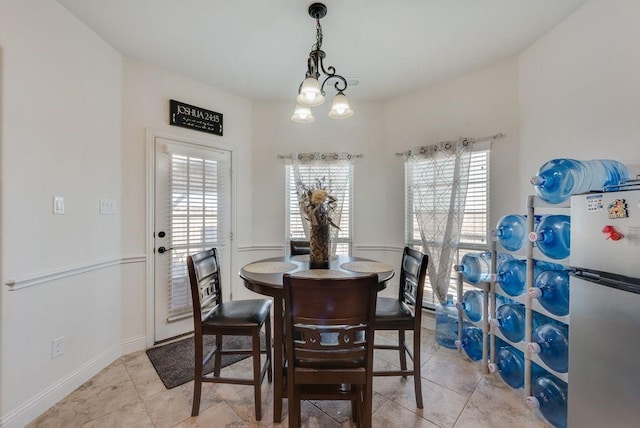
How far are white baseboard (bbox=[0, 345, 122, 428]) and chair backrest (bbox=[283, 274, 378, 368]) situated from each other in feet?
5.48

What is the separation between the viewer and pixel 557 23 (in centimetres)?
198

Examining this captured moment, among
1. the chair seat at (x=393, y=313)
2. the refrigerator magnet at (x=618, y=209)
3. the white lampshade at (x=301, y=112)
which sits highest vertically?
the white lampshade at (x=301, y=112)

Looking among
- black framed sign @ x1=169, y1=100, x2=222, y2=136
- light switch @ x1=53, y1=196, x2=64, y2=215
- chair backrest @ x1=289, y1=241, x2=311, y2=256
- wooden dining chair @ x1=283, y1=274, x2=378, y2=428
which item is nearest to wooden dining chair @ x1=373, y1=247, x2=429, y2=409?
wooden dining chair @ x1=283, y1=274, x2=378, y2=428

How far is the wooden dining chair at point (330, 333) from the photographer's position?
1210 millimetres

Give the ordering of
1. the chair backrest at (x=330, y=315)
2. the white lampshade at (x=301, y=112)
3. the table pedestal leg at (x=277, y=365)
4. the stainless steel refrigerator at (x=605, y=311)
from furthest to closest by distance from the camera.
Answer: the white lampshade at (x=301, y=112) < the table pedestal leg at (x=277, y=365) < the chair backrest at (x=330, y=315) < the stainless steel refrigerator at (x=605, y=311)

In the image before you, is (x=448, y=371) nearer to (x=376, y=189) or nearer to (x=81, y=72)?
(x=376, y=189)

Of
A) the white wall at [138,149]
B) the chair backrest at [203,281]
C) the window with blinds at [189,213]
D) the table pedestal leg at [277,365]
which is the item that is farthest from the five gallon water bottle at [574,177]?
the white wall at [138,149]

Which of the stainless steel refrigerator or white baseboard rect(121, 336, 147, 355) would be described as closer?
the stainless steel refrigerator

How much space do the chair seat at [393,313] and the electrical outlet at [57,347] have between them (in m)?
2.15

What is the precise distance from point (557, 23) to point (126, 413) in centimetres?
400

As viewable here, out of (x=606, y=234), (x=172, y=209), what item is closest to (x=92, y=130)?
(x=172, y=209)

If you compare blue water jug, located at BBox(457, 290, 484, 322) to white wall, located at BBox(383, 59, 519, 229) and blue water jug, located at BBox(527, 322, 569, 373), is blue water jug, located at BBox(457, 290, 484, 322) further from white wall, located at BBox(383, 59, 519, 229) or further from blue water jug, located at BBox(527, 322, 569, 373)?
white wall, located at BBox(383, 59, 519, 229)

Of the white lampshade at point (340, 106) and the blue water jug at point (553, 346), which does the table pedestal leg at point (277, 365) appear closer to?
the white lampshade at point (340, 106)

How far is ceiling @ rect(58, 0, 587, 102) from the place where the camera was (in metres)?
1.80
